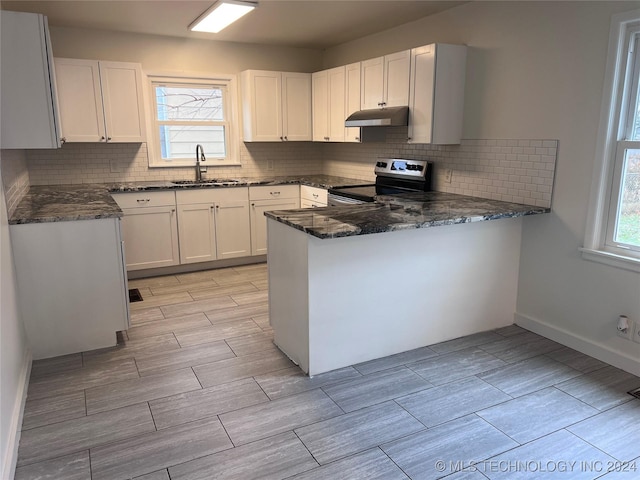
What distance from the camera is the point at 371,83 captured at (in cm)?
426

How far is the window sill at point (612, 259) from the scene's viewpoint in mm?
2689

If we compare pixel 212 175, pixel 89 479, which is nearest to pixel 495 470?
pixel 89 479

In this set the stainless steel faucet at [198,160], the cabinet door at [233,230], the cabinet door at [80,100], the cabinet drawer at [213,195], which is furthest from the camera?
the stainless steel faucet at [198,160]

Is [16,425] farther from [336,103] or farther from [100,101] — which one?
[336,103]

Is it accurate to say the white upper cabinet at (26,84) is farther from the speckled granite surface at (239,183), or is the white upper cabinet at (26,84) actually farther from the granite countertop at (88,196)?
the speckled granite surface at (239,183)

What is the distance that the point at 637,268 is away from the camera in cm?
268

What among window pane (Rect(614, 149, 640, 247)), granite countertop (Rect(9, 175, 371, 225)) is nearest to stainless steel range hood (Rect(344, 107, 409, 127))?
granite countertop (Rect(9, 175, 371, 225))

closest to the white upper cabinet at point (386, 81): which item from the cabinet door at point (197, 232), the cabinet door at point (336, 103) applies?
the cabinet door at point (336, 103)

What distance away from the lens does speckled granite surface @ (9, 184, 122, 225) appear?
2895 mm

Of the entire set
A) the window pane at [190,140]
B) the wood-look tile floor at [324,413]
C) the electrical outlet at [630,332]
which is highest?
the window pane at [190,140]

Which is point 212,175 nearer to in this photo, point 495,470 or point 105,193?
point 105,193

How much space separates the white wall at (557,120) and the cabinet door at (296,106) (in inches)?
80.5

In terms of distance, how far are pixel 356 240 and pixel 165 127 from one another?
329 centimetres

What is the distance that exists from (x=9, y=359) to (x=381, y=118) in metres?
3.08
